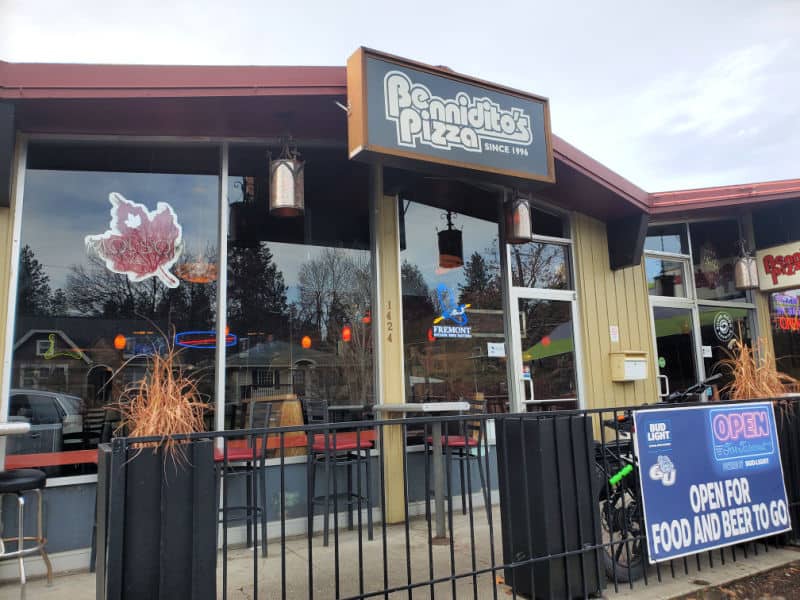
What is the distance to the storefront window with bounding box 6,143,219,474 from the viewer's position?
4.11 m

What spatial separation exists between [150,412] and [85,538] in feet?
7.55

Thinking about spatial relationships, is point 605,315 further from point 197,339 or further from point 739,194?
point 197,339

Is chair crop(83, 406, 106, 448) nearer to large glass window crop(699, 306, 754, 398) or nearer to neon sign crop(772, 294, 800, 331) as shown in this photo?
large glass window crop(699, 306, 754, 398)

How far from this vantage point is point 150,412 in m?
2.35

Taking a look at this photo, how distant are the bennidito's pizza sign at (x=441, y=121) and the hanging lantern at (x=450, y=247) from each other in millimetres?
1497

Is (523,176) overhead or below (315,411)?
overhead

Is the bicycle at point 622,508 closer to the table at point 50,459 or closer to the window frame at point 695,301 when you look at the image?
the table at point 50,459

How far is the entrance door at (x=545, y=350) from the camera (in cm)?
633

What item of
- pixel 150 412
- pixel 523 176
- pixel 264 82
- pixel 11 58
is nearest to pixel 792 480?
pixel 523 176

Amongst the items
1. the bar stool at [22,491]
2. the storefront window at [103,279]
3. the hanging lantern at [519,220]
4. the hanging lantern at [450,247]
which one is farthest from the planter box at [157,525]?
the hanging lantern at [450,247]

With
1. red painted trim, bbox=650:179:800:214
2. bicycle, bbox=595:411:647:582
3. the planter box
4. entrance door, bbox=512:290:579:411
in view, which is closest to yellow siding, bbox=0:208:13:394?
the planter box

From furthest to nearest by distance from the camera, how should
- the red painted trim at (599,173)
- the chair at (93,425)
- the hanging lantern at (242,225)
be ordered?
the red painted trim at (599,173) < the hanging lantern at (242,225) < the chair at (93,425)

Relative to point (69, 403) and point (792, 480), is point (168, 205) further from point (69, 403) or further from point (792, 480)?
point (792, 480)

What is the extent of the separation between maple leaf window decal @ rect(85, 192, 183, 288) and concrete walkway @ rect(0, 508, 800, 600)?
221 centimetres
